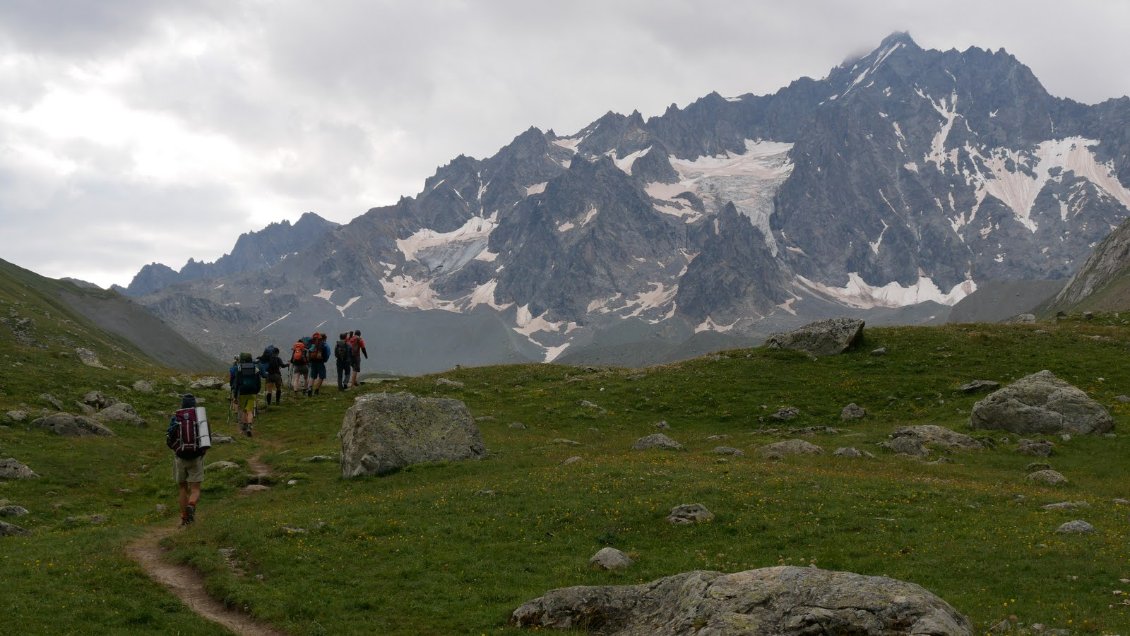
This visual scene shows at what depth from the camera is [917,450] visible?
35.7 m

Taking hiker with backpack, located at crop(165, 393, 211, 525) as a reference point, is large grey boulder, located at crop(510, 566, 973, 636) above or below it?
below

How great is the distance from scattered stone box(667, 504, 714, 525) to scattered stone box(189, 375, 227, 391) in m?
41.2

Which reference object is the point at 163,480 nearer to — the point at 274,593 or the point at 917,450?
the point at 274,593

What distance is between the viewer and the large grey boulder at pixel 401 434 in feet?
109

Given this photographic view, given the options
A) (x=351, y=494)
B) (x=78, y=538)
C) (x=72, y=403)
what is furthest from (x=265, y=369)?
(x=78, y=538)

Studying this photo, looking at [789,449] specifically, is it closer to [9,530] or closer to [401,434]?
[401,434]

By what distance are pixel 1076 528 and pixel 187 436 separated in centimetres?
2731

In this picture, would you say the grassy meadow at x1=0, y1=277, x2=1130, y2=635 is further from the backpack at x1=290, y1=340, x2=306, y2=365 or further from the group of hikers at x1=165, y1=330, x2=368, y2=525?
the backpack at x1=290, y1=340, x2=306, y2=365

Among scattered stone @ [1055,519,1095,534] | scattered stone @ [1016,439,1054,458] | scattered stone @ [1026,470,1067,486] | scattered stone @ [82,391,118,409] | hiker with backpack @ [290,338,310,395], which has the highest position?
hiker with backpack @ [290,338,310,395]

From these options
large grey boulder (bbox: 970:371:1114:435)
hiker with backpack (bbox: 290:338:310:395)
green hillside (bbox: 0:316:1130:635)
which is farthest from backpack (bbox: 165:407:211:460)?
large grey boulder (bbox: 970:371:1114:435)

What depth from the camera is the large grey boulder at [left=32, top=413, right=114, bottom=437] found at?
3703 centimetres

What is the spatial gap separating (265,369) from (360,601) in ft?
116

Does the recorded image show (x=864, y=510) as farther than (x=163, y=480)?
No

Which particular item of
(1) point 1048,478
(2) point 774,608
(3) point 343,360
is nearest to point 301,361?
(3) point 343,360
